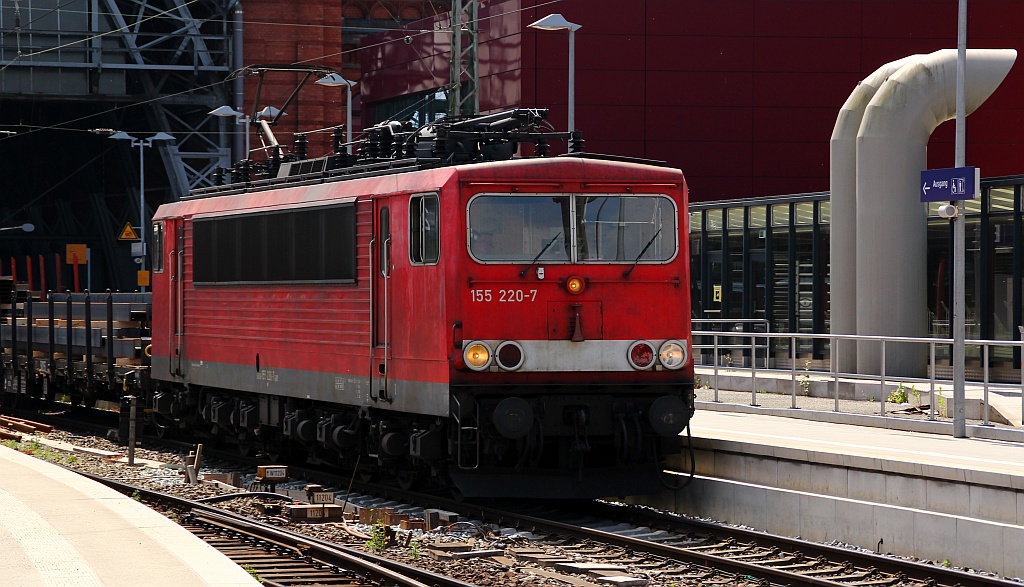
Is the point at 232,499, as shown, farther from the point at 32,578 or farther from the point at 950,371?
the point at 950,371

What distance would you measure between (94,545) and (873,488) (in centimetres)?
635

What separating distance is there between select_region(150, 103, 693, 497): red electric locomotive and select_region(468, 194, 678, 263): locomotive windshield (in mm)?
13

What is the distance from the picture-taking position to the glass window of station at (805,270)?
918 inches

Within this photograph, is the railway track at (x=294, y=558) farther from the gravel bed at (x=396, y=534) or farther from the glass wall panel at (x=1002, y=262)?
the glass wall panel at (x=1002, y=262)

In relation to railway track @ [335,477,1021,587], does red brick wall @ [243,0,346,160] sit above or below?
above

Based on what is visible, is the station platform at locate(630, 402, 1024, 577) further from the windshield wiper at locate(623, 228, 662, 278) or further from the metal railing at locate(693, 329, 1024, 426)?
the windshield wiper at locate(623, 228, 662, 278)

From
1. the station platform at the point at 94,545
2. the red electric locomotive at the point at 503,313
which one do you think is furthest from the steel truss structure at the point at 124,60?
the station platform at the point at 94,545

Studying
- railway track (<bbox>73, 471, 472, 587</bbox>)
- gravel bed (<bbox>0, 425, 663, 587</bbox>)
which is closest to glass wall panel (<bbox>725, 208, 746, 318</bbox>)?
gravel bed (<bbox>0, 425, 663, 587</bbox>)

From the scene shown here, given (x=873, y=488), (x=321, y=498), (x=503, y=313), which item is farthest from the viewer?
(x=321, y=498)

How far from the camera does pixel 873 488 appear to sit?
13.0 meters

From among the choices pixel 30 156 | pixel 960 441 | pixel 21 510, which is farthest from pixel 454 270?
pixel 30 156

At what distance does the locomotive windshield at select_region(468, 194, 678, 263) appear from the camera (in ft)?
46.7

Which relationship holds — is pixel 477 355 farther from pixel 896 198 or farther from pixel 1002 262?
pixel 1002 262

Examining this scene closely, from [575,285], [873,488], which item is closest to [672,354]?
[575,285]
